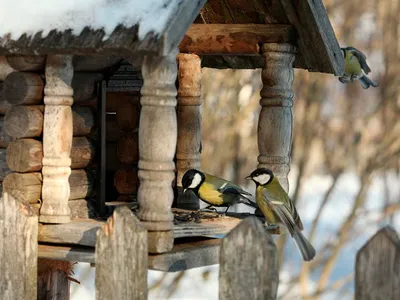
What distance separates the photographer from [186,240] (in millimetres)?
4707

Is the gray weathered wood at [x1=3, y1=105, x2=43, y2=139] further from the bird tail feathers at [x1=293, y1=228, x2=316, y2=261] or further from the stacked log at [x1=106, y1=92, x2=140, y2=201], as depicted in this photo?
the bird tail feathers at [x1=293, y1=228, x2=316, y2=261]

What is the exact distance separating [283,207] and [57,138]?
113cm

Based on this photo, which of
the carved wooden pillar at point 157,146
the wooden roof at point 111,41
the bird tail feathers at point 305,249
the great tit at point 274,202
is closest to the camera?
the wooden roof at point 111,41

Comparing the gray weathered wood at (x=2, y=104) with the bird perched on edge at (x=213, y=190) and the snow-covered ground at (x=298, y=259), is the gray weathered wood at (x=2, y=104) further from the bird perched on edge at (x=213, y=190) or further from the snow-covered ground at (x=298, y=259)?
the snow-covered ground at (x=298, y=259)

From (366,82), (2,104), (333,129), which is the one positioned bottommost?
(2,104)

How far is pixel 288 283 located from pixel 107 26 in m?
8.08

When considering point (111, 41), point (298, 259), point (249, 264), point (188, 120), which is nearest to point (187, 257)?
point (249, 264)

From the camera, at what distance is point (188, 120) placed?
5.48 m

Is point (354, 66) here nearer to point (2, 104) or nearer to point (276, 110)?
point (276, 110)

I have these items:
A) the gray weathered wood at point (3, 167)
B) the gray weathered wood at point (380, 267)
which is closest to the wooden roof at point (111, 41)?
the gray weathered wood at point (3, 167)

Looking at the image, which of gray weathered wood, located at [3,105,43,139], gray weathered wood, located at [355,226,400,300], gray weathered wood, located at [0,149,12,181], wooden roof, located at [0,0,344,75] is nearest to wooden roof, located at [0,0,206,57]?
wooden roof, located at [0,0,344,75]

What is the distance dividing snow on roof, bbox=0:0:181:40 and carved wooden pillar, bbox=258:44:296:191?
105 centimetres

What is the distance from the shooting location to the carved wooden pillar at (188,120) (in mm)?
5461

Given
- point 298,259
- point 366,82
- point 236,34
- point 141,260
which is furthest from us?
point 298,259
